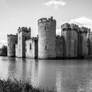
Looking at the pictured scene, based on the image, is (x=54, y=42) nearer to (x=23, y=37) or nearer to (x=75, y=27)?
(x=75, y=27)

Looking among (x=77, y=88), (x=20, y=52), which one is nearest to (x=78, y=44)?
(x=20, y=52)

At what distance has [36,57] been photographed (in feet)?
122

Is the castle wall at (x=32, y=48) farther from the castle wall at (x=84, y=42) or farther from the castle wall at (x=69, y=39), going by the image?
the castle wall at (x=84, y=42)

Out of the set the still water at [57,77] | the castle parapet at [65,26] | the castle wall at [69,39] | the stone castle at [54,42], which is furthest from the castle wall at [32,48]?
the still water at [57,77]

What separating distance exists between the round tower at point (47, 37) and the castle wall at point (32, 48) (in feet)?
10.7

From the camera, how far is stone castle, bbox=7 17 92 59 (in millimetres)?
33656

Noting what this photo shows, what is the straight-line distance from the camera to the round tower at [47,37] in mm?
33469

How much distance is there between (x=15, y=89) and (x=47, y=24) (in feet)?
91.9

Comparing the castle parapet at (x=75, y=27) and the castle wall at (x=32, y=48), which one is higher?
the castle parapet at (x=75, y=27)

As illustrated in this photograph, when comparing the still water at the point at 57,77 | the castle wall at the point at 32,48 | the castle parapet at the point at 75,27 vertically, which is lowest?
the still water at the point at 57,77

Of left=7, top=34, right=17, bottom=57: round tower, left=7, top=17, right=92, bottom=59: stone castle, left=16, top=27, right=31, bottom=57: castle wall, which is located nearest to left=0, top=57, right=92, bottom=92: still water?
left=7, top=17, right=92, bottom=59: stone castle

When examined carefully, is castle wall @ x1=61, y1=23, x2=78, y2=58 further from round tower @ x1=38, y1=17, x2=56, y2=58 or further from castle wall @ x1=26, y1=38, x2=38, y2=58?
castle wall @ x1=26, y1=38, x2=38, y2=58

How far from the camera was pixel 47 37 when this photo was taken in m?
33.5

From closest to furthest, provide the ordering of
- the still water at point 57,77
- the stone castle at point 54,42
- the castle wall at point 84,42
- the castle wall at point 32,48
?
the still water at point 57,77, the stone castle at point 54,42, the castle wall at point 32,48, the castle wall at point 84,42
